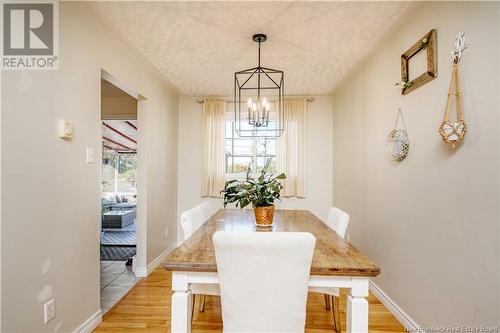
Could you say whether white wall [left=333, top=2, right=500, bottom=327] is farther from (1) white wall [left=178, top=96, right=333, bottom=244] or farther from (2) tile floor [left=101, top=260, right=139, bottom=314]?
(2) tile floor [left=101, top=260, right=139, bottom=314]

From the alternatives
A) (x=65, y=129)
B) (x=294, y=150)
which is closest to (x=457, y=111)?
(x=65, y=129)

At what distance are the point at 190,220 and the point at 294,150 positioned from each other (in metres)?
2.59

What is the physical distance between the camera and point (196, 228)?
216 cm

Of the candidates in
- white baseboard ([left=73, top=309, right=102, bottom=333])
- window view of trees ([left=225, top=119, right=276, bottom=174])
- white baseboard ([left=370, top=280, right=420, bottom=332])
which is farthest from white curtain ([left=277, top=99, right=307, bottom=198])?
white baseboard ([left=73, top=309, right=102, bottom=333])

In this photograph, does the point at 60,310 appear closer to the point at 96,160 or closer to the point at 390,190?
the point at 96,160

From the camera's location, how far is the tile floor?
2.51 m

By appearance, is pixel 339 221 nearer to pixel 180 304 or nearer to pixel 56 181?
pixel 180 304

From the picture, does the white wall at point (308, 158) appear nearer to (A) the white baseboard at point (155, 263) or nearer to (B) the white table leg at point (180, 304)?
(A) the white baseboard at point (155, 263)

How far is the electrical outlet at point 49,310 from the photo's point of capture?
5.16 feet

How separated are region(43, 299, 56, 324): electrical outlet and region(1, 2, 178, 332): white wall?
0.03 metres

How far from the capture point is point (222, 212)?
2859 mm

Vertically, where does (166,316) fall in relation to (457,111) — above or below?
below

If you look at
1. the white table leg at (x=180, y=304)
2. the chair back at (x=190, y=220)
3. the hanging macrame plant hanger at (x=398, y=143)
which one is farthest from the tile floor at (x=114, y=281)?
the hanging macrame plant hanger at (x=398, y=143)

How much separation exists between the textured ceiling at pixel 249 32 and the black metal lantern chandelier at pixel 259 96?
18 cm
